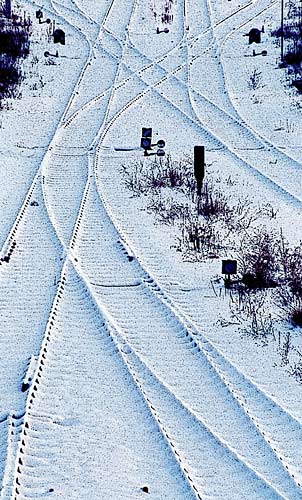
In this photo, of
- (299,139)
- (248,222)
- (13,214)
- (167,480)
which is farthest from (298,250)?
(299,139)

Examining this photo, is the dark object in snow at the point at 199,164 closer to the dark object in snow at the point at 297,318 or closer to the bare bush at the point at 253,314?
the bare bush at the point at 253,314

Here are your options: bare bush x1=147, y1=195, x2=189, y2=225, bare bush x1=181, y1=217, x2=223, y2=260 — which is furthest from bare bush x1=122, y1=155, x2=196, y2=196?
bare bush x1=181, y1=217, x2=223, y2=260

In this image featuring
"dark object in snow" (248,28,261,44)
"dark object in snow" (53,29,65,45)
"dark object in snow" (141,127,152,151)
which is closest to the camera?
"dark object in snow" (141,127,152,151)

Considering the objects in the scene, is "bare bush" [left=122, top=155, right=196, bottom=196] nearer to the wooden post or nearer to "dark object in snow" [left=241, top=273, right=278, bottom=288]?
"dark object in snow" [left=241, top=273, right=278, bottom=288]

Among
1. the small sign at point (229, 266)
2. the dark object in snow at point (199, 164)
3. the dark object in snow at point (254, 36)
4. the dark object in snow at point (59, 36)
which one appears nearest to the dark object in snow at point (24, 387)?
the small sign at point (229, 266)

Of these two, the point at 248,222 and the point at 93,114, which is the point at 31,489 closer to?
the point at 248,222

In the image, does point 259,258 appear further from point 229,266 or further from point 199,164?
point 199,164
